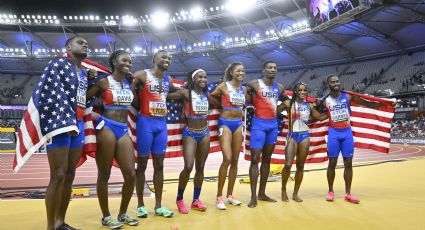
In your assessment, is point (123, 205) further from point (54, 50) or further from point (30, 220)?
point (54, 50)

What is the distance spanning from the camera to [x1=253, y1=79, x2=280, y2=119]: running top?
5.46 meters

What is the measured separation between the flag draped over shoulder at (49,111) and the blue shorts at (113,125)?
1.33 feet

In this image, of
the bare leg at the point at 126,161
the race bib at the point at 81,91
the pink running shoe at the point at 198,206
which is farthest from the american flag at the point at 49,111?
the pink running shoe at the point at 198,206

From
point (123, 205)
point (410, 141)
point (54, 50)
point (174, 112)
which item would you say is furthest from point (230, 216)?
point (54, 50)

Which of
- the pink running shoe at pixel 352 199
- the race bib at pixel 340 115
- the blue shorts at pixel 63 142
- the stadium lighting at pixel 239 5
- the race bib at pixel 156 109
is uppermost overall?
the stadium lighting at pixel 239 5

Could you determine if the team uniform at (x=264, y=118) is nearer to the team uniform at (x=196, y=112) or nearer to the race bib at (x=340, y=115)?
the team uniform at (x=196, y=112)

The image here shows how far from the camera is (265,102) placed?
5.48m

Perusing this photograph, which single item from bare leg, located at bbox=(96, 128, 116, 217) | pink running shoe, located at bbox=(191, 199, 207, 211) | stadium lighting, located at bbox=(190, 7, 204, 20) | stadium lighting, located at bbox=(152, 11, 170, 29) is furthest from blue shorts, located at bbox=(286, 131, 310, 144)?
stadium lighting, located at bbox=(152, 11, 170, 29)

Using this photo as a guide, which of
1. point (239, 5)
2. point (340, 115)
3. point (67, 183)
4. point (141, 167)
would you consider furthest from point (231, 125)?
point (239, 5)

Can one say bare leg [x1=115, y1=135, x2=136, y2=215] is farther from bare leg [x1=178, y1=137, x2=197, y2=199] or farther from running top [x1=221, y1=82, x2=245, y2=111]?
running top [x1=221, y1=82, x2=245, y2=111]

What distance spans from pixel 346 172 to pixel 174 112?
2968mm

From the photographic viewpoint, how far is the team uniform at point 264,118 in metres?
5.36

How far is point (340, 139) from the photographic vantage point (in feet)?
18.7

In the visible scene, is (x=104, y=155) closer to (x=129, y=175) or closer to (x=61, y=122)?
(x=129, y=175)
